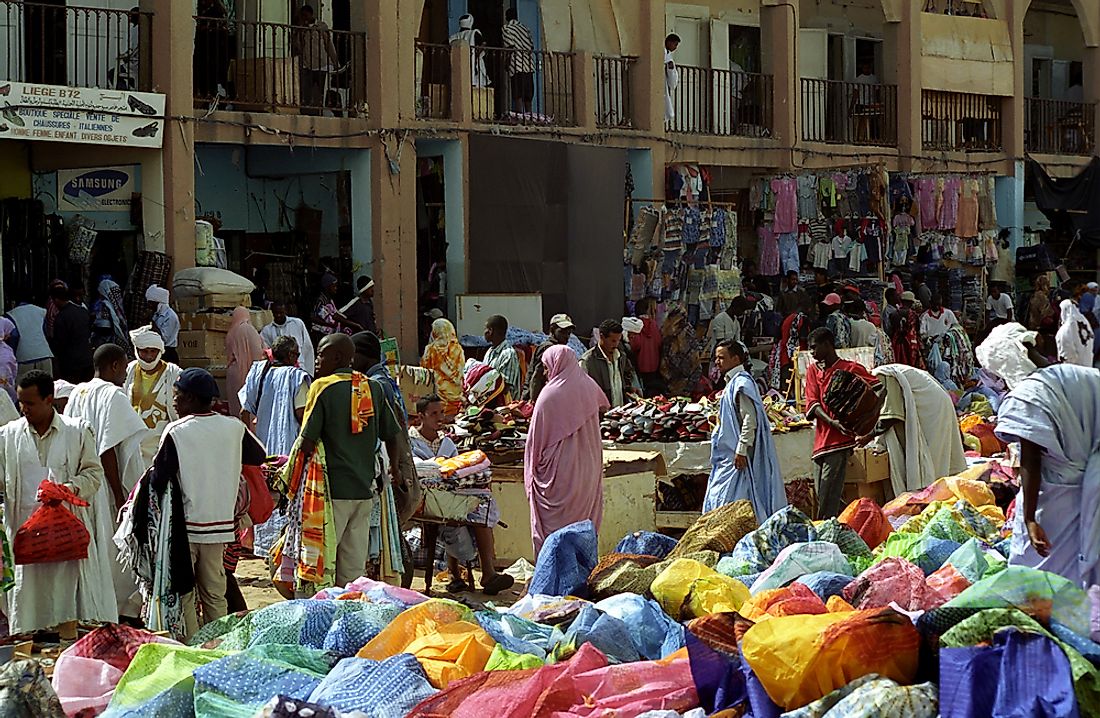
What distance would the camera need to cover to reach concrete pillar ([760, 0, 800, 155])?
901 inches

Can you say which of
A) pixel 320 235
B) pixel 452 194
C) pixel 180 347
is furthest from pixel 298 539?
pixel 320 235

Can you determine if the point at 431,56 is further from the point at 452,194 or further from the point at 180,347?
the point at 180,347

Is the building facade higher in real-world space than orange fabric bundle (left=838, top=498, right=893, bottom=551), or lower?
higher

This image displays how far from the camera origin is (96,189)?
54.4ft

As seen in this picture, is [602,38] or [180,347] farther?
[602,38]

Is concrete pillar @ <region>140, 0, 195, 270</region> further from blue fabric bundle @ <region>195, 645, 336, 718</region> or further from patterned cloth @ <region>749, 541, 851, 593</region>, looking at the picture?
blue fabric bundle @ <region>195, 645, 336, 718</region>

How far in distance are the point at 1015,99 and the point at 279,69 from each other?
43.1ft

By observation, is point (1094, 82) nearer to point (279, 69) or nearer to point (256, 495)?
point (279, 69)

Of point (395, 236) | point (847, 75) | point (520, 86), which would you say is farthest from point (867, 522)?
point (847, 75)

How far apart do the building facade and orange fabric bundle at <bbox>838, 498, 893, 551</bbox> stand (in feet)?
30.7

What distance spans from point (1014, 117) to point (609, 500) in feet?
56.6

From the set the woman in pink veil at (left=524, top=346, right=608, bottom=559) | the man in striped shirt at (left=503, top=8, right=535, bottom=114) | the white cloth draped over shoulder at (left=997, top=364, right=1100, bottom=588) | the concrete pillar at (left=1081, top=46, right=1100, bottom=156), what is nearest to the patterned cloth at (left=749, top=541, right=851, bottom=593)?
the white cloth draped over shoulder at (left=997, top=364, right=1100, bottom=588)

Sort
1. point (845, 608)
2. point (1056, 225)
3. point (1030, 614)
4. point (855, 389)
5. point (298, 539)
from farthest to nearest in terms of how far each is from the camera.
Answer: point (1056, 225) < point (855, 389) < point (298, 539) < point (845, 608) < point (1030, 614)

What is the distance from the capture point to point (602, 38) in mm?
21328
